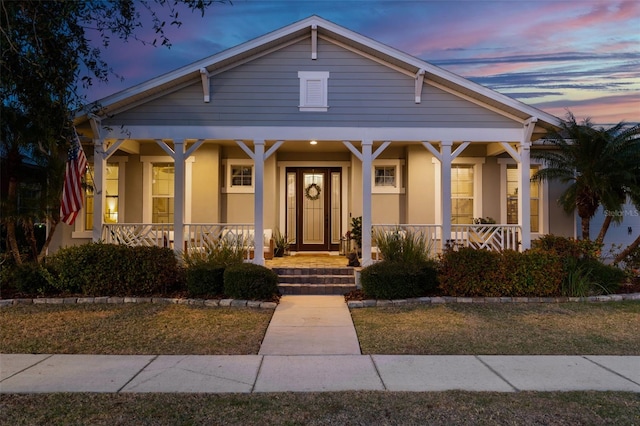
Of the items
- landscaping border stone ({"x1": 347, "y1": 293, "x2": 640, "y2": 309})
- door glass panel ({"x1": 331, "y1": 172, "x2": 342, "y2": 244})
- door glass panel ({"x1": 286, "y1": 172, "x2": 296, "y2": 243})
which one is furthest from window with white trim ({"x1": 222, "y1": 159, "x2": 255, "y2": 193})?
landscaping border stone ({"x1": 347, "y1": 293, "x2": 640, "y2": 309})

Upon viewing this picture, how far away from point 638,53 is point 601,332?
11.2 m

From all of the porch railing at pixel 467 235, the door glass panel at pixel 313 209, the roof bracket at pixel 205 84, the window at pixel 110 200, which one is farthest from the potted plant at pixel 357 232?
the window at pixel 110 200

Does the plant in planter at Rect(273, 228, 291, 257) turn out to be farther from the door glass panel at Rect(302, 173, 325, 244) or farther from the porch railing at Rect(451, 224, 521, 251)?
the porch railing at Rect(451, 224, 521, 251)

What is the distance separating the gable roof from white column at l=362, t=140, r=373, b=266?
1966 mm

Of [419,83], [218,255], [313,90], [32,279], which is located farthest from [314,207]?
[32,279]

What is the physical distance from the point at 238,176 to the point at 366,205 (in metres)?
4.10

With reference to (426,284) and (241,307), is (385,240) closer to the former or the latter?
(426,284)

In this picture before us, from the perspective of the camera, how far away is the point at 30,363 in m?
4.87

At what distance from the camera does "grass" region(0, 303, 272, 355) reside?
5445 millimetres

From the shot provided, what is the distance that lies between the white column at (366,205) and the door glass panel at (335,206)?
2.90m

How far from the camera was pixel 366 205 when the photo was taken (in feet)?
31.4

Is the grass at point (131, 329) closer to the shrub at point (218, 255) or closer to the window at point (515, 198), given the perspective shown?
the shrub at point (218, 255)

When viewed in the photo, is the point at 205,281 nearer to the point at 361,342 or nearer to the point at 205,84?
the point at 361,342

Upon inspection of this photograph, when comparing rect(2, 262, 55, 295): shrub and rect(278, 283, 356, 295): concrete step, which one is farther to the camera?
rect(278, 283, 356, 295): concrete step
